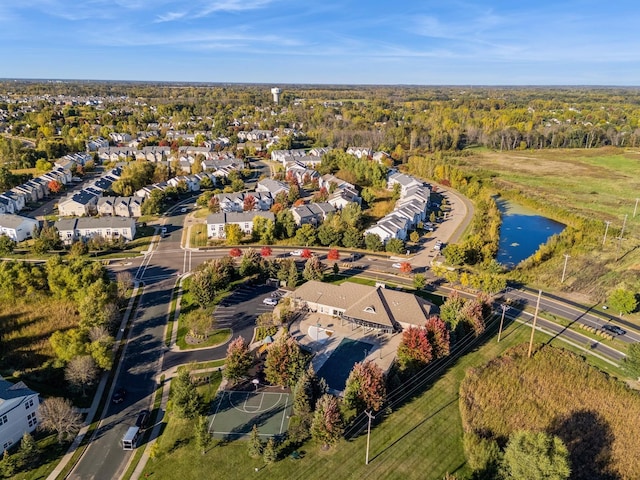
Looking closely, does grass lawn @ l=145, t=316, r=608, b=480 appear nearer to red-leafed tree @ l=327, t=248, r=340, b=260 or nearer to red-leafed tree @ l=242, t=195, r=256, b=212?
red-leafed tree @ l=327, t=248, r=340, b=260

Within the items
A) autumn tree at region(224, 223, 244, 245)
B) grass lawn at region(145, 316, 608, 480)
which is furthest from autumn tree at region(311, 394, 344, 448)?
autumn tree at region(224, 223, 244, 245)

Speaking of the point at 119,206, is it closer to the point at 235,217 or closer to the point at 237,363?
the point at 235,217

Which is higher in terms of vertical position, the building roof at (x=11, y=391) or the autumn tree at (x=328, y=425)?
the building roof at (x=11, y=391)

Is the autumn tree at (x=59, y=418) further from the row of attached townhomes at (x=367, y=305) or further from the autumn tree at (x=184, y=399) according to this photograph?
the row of attached townhomes at (x=367, y=305)

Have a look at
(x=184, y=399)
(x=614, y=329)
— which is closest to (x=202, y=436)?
(x=184, y=399)

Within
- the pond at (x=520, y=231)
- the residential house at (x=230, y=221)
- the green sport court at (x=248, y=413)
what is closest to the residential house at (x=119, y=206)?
the residential house at (x=230, y=221)

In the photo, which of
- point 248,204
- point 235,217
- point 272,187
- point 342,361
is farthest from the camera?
point 272,187
